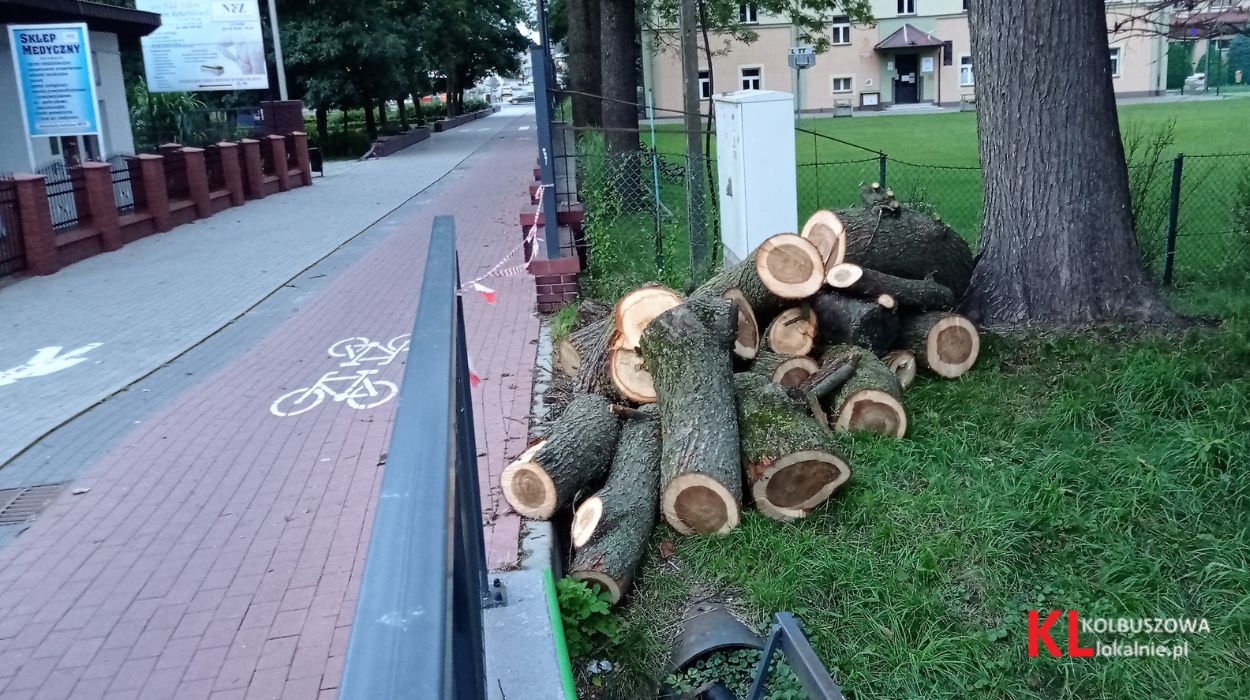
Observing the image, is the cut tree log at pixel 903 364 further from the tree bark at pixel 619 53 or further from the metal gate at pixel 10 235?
the metal gate at pixel 10 235

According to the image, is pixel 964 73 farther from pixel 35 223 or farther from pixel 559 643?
pixel 559 643

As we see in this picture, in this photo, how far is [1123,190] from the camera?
6.67 meters

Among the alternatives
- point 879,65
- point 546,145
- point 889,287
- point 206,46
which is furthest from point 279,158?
point 879,65

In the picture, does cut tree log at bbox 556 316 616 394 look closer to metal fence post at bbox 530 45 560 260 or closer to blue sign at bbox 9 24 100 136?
metal fence post at bbox 530 45 560 260

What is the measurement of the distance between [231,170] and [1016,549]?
20.3 m

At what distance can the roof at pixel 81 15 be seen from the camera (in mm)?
18156

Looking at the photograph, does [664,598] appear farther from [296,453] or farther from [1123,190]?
[1123,190]

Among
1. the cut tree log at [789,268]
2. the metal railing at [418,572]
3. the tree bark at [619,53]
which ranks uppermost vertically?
the tree bark at [619,53]

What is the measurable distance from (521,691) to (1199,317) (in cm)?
546

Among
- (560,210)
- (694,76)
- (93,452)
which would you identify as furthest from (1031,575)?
(694,76)

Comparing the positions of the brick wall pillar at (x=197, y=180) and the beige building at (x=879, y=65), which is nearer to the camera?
the brick wall pillar at (x=197, y=180)

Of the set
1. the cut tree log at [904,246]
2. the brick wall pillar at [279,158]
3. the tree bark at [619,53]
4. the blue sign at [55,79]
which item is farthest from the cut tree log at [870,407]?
the brick wall pillar at [279,158]

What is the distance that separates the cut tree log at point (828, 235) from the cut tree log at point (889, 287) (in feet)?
0.67

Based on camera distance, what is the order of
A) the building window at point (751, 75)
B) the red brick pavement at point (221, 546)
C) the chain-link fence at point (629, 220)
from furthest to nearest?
the building window at point (751, 75)
the chain-link fence at point (629, 220)
the red brick pavement at point (221, 546)
